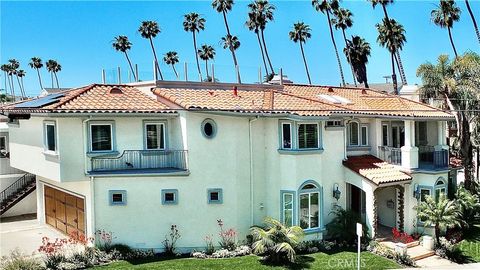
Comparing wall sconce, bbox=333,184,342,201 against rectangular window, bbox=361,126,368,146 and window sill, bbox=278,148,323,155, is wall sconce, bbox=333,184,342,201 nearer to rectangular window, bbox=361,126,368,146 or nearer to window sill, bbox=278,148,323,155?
window sill, bbox=278,148,323,155

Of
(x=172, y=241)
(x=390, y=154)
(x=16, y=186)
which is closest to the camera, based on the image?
(x=172, y=241)

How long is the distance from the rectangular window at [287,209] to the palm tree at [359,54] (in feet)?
117

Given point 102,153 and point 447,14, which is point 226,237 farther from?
point 447,14

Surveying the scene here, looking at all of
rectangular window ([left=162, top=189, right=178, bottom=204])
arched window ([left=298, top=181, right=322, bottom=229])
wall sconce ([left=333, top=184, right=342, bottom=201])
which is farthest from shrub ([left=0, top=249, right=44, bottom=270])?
wall sconce ([left=333, top=184, right=342, bottom=201])

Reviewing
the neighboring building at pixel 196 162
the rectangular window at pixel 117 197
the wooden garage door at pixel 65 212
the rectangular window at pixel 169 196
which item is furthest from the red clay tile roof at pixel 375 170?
the wooden garage door at pixel 65 212

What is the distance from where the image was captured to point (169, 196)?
20.8 m

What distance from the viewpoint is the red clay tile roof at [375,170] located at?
22.7 metres

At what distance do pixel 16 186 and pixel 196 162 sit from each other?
1453 centimetres

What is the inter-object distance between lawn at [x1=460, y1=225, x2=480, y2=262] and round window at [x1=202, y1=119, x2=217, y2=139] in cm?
1387

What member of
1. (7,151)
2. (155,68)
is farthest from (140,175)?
(7,151)

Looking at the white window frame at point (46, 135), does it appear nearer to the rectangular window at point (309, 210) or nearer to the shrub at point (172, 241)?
the shrub at point (172, 241)

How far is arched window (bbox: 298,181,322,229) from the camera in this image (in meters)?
21.8

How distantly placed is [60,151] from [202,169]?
633 centimetres
